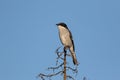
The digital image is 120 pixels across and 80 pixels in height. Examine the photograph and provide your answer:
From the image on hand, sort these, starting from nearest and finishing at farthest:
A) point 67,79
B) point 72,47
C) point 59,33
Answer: point 67,79, point 72,47, point 59,33

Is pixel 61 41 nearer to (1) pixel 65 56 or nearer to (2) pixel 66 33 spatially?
(2) pixel 66 33

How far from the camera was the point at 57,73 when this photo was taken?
6.96 metres

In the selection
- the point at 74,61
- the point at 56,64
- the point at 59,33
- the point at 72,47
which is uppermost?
the point at 59,33

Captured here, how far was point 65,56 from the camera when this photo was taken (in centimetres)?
760

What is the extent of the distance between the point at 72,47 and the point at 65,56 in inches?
144

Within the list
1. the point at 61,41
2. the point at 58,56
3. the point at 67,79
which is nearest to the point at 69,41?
the point at 61,41

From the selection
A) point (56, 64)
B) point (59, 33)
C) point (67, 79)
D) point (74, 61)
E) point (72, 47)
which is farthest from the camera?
point (59, 33)

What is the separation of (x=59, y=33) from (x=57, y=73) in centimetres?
547

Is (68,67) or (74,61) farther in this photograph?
(74,61)

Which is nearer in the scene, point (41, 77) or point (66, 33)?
point (41, 77)

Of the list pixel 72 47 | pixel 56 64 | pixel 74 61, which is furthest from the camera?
pixel 72 47

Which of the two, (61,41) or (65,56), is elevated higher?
(61,41)

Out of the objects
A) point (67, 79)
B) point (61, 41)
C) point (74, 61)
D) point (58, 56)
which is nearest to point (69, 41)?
point (61, 41)

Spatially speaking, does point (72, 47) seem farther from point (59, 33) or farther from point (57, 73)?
point (57, 73)
